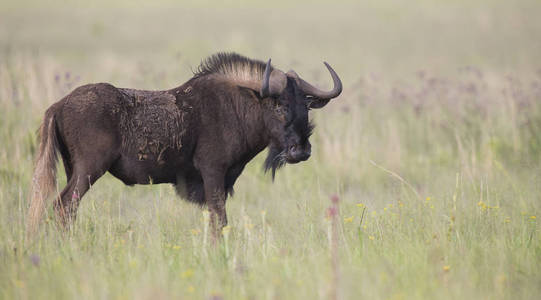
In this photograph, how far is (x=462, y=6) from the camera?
112ft

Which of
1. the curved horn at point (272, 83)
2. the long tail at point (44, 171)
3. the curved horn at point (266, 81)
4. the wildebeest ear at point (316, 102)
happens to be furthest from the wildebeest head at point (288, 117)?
the long tail at point (44, 171)

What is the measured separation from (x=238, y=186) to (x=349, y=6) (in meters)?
30.2

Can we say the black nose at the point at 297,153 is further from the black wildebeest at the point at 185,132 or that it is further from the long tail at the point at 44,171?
the long tail at the point at 44,171

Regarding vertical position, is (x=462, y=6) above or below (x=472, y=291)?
above

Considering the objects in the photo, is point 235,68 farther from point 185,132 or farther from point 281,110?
point 185,132

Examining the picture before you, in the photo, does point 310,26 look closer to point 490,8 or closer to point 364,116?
point 490,8

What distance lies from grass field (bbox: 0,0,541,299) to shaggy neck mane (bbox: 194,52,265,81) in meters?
1.34

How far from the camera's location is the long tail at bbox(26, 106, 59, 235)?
18.3ft

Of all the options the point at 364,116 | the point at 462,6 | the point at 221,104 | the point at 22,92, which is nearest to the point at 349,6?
the point at 462,6

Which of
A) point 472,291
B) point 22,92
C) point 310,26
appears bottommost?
point 472,291

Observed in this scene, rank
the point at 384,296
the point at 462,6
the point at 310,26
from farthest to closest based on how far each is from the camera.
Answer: the point at 462,6 → the point at 310,26 → the point at 384,296

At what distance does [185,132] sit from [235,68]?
0.86 metres

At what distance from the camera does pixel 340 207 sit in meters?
6.95

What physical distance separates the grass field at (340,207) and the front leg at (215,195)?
0.70 feet
